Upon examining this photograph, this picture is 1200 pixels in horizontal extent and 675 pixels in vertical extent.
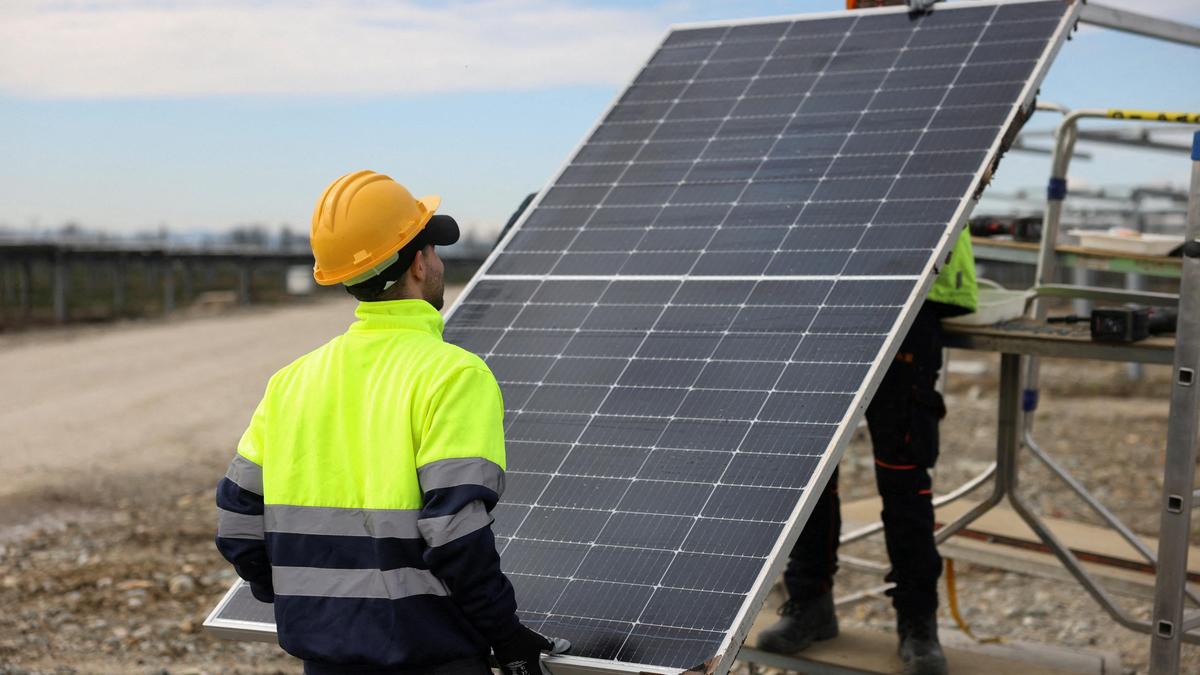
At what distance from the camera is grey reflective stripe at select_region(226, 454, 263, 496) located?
3.30 meters

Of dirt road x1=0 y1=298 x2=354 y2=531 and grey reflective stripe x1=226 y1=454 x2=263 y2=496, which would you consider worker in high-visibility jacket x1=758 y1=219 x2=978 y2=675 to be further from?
dirt road x1=0 y1=298 x2=354 y2=531

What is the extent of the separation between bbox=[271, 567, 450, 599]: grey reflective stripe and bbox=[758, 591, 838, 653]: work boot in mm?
3034

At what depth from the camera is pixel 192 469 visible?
1362 centimetres

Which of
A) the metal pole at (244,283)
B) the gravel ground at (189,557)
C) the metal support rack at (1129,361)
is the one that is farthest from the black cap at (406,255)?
the metal pole at (244,283)

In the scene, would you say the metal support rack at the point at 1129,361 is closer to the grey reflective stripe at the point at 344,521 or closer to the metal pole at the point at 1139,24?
the metal pole at the point at 1139,24

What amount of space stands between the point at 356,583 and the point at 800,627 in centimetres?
321

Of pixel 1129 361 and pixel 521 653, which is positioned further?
pixel 1129 361

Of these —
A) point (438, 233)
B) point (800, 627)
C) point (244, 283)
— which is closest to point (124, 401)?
point (800, 627)

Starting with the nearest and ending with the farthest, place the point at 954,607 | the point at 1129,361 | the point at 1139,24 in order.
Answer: the point at 1129,361
the point at 1139,24
the point at 954,607

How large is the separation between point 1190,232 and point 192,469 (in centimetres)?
1116

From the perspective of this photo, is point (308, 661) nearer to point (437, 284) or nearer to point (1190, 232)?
point (437, 284)

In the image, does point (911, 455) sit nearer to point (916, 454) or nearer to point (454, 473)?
point (916, 454)

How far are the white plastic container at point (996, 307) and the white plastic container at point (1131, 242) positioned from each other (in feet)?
1.62

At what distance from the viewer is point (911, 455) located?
17.4 feet
